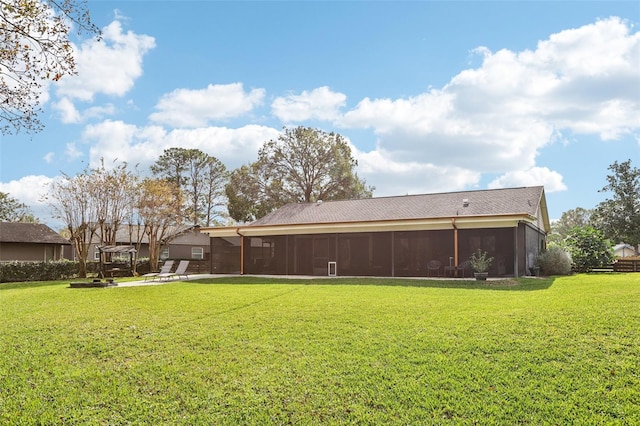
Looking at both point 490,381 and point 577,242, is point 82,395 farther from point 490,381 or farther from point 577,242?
point 577,242

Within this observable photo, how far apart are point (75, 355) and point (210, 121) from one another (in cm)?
1543

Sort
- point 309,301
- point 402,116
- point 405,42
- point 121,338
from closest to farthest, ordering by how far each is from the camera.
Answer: point 121,338, point 309,301, point 405,42, point 402,116

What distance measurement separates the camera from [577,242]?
835 inches

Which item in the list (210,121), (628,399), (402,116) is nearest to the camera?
(628,399)

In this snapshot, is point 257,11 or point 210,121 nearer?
point 257,11

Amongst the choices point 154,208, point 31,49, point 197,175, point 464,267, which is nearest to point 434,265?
point 464,267

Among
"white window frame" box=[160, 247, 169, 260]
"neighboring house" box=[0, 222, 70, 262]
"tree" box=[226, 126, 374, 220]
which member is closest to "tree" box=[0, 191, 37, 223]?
"neighboring house" box=[0, 222, 70, 262]

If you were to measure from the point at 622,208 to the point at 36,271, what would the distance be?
131 ft

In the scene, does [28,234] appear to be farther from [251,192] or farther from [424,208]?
[424,208]

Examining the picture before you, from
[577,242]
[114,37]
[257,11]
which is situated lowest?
[577,242]

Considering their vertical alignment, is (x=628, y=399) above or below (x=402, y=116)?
below

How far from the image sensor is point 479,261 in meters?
15.7

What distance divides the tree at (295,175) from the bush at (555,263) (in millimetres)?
18816

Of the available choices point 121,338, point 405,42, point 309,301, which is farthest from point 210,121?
point 121,338
